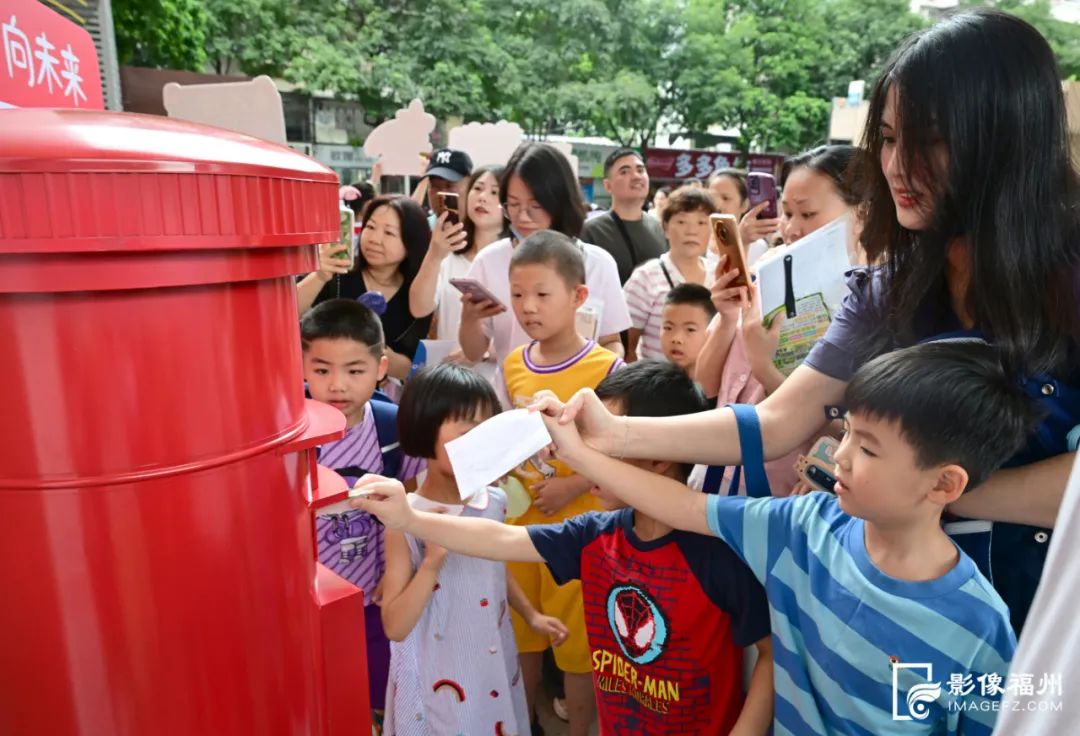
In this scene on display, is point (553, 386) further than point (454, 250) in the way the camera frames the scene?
No

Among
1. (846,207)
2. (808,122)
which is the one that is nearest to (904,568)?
(846,207)

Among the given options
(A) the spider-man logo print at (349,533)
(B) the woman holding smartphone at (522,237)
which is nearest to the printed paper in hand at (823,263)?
(B) the woman holding smartphone at (522,237)

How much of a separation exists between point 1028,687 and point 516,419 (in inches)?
26.7

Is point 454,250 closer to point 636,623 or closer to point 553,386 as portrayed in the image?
point 553,386

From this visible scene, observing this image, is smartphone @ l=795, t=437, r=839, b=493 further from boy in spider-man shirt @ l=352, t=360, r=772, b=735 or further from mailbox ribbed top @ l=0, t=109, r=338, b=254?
mailbox ribbed top @ l=0, t=109, r=338, b=254

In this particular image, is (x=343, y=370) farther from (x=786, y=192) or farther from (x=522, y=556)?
(x=786, y=192)

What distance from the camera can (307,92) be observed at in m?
12.1

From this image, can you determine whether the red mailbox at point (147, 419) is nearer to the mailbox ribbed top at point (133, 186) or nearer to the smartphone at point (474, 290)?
the mailbox ribbed top at point (133, 186)

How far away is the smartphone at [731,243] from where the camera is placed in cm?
195

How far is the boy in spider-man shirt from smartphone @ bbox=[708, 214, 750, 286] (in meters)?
0.70

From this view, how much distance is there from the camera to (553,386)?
83.4 inches

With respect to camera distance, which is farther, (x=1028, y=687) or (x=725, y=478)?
(x=725, y=478)

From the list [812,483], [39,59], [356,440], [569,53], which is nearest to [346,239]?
[356,440]

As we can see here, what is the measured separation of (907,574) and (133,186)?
1049 mm
